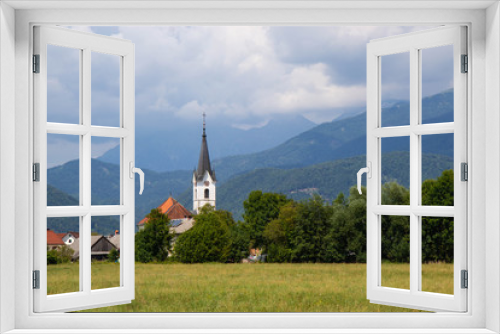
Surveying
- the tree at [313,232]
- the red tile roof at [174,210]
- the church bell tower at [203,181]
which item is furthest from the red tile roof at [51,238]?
the church bell tower at [203,181]

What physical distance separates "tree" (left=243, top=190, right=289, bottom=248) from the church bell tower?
202 cm

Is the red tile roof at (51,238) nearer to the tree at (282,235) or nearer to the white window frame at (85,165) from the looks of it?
the white window frame at (85,165)

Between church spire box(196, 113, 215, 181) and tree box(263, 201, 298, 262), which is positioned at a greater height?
church spire box(196, 113, 215, 181)

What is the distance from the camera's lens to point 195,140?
2472cm

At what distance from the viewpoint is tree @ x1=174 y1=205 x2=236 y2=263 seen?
1744 centimetres

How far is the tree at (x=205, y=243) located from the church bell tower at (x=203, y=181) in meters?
2.10

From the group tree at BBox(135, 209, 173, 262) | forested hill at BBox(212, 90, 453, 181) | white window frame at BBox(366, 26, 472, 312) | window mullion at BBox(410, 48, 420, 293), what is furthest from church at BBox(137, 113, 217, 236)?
window mullion at BBox(410, 48, 420, 293)

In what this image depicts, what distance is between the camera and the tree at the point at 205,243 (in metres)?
17.4

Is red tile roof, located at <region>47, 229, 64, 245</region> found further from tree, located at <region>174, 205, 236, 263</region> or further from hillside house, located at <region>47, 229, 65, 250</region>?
tree, located at <region>174, 205, 236, 263</region>

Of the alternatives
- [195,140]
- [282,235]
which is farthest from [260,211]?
[195,140]

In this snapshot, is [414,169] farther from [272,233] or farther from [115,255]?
[272,233]

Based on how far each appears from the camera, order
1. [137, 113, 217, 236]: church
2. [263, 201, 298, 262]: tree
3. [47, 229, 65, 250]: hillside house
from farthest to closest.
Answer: [137, 113, 217, 236]: church
[263, 201, 298, 262]: tree
[47, 229, 65, 250]: hillside house

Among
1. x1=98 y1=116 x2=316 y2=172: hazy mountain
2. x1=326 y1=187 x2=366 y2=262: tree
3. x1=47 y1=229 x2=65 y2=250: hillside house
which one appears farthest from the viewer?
x1=98 y1=116 x2=316 y2=172: hazy mountain

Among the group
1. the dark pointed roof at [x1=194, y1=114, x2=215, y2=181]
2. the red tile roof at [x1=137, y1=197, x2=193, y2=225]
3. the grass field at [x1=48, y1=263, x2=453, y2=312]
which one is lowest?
the grass field at [x1=48, y1=263, x2=453, y2=312]
